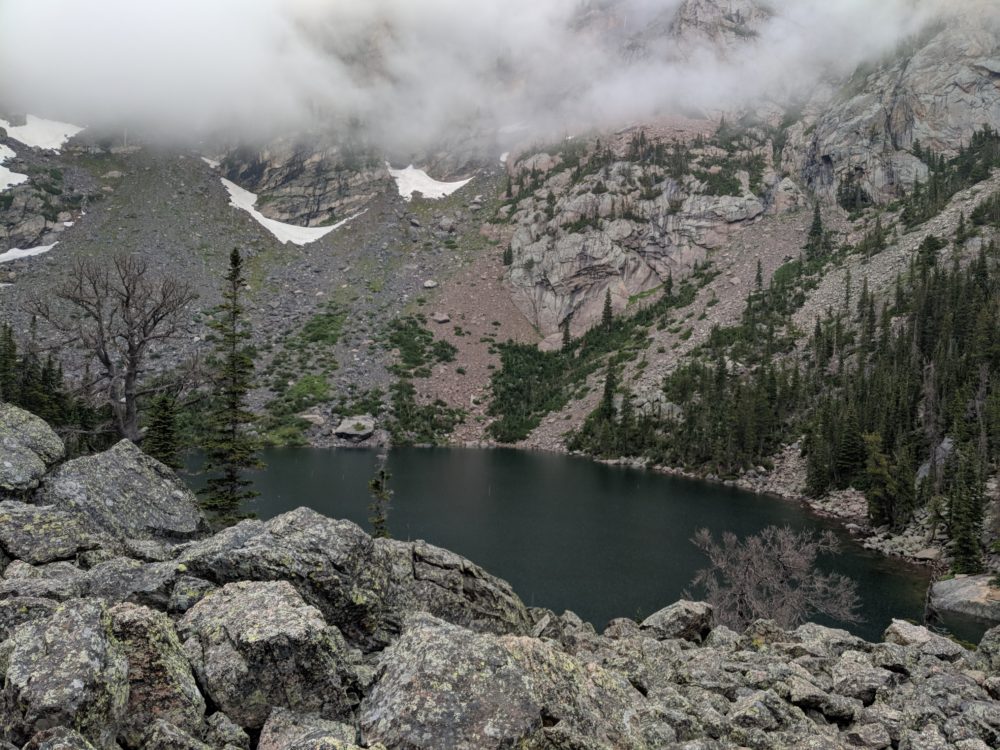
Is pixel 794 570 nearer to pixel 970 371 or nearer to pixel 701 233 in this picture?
pixel 970 371

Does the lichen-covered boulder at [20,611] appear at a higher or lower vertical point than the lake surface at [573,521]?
higher

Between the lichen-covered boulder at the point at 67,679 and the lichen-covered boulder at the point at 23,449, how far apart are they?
30.6 feet

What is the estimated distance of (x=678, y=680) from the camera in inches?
520

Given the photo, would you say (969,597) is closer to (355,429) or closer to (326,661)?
(326,661)

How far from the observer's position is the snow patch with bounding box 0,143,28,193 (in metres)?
175

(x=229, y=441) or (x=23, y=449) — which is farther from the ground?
(x=23, y=449)

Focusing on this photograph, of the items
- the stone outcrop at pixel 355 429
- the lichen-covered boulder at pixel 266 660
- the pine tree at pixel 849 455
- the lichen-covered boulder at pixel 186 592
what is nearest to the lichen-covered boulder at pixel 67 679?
the lichen-covered boulder at pixel 266 660

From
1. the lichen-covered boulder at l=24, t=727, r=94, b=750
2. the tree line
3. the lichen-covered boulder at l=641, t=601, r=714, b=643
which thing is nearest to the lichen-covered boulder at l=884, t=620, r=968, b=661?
the lichen-covered boulder at l=641, t=601, r=714, b=643

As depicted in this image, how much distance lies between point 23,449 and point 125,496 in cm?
263

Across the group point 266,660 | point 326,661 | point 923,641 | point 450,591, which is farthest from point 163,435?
point 923,641

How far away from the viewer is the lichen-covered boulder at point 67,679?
512 cm

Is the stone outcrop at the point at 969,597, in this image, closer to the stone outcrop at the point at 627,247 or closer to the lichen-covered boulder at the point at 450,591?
the lichen-covered boulder at the point at 450,591

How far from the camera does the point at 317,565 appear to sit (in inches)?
391

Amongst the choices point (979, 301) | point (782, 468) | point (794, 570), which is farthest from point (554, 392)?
point (794, 570)
